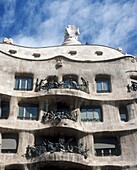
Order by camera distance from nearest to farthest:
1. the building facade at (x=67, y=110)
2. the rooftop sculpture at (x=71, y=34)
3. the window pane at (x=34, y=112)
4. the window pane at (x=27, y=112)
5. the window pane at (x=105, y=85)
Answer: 1. the building facade at (x=67, y=110)
2. the window pane at (x=27, y=112)
3. the window pane at (x=34, y=112)
4. the window pane at (x=105, y=85)
5. the rooftop sculpture at (x=71, y=34)

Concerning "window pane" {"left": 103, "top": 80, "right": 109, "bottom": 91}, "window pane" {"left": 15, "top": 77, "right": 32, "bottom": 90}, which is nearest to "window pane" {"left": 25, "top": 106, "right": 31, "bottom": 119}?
"window pane" {"left": 15, "top": 77, "right": 32, "bottom": 90}

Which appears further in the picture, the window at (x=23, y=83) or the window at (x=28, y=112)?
the window at (x=23, y=83)

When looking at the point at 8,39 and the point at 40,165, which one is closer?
the point at 40,165

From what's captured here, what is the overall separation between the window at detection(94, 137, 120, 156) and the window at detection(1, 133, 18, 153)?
520cm

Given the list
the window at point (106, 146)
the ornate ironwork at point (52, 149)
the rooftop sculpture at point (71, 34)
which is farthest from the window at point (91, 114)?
the rooftop sculpture at point (71, 34)

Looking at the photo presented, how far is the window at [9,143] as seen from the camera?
79.7 ft

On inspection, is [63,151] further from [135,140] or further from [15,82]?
[15,82]

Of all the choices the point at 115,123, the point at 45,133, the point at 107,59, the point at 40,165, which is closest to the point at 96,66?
the point at 107,59

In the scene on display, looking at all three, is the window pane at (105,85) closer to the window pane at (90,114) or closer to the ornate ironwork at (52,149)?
the window pane at (90,114)

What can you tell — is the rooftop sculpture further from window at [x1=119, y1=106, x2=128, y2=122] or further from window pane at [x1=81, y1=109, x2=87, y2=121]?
window at [x1=119, y1=106, x2=128, y2=122]

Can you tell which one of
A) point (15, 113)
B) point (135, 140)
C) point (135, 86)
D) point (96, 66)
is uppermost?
point (96, 66)

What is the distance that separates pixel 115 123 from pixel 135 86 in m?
3.62

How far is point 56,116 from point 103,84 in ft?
16.8

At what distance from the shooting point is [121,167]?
23.5 meters
